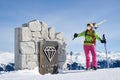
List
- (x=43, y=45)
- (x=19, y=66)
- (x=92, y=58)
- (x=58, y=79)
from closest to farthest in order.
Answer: (x=58, y=79)
(x=92, y=58)
(x=43, y=45)
(x=19, y=66)

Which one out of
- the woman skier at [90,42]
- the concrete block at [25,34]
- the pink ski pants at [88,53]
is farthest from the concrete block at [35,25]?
the pink ski pants at [88,53]

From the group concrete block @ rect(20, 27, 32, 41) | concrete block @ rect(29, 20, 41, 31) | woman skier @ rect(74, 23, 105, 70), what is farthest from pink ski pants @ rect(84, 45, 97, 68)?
concrete block @ rect(29, 20, 41, 31)

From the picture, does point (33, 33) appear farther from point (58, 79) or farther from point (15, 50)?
point (58, 79)

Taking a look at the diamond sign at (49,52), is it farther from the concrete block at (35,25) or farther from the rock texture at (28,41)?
the concrete block at (35,25)

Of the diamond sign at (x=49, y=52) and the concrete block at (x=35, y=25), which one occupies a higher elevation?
the concrete block at (x=35, y=25)

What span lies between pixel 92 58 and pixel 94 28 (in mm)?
1046

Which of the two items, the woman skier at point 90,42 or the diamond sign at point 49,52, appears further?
the diamond sign at point 49,52

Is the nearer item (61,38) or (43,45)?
(43,45)

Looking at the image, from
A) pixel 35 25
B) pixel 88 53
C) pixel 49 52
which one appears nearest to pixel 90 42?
pixel 88 53

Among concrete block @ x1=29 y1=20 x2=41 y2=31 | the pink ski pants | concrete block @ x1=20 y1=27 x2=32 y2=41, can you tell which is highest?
concrete block @ x1=29 y1=20 x2=41 y2=31

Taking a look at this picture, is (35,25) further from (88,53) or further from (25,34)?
(88,53)

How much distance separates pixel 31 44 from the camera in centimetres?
1429

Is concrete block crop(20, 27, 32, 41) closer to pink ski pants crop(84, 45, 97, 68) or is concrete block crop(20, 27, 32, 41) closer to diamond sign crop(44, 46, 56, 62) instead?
diamond sign crop(44, 46, 56, 62)

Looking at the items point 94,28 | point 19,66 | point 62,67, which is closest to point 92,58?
point 94,28
